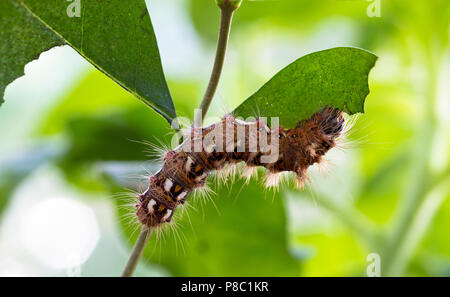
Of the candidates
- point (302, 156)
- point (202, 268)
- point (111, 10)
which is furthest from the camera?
point (202, 268)

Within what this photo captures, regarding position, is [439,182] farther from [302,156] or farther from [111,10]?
[111,10]

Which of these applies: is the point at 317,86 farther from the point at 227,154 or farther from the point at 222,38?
the point at 227,154

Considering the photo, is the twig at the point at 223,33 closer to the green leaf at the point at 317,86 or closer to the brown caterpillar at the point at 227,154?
the green leaf at the point at 317,86

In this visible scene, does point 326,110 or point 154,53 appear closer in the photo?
point 154,53

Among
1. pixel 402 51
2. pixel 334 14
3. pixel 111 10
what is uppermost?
pixel 334 14

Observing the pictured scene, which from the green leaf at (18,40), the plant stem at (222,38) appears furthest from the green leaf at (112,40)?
the plant stem at (222,38)

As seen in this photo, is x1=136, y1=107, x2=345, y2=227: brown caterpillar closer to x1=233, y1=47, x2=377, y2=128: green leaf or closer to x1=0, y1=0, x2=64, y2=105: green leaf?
x1=233, y1=47, x2=377, y2=128: green leaf

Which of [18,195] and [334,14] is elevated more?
[334,14]
